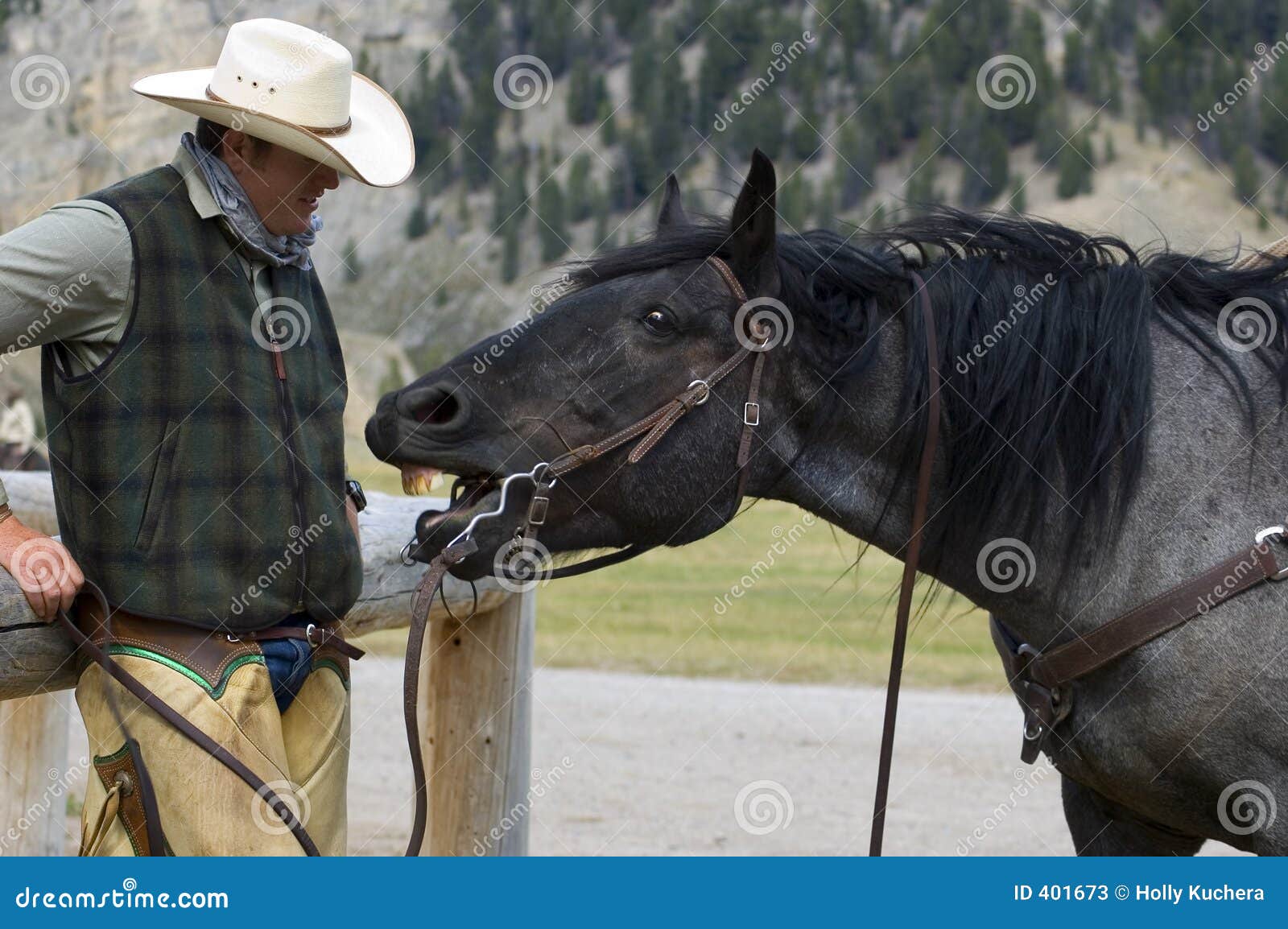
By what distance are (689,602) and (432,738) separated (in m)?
8.64

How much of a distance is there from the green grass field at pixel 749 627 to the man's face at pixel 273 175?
4.38 metres

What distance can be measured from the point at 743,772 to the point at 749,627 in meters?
4.69

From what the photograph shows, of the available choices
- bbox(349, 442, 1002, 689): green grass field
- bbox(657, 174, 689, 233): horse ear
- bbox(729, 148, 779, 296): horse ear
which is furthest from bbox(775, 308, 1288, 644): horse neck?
bbox(349, 442, 1002, 689): green grass field

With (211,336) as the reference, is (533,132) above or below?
above

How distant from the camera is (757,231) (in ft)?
8.49

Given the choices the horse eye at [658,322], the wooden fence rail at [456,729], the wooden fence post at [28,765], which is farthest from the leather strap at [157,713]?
the wooden fence post at [28,765]

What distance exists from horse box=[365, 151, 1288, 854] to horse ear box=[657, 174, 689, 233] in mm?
151

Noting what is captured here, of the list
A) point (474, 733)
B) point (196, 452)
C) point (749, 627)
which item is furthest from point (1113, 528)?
point (749, 627)

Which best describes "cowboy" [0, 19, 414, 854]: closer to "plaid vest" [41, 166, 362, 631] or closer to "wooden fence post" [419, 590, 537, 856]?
"plaid vest" [41, 166, 362, 631]

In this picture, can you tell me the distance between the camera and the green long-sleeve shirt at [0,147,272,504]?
6.94 ft

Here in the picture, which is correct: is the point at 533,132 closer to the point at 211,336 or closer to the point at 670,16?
the point at 670,16

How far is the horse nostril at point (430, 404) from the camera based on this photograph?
2.52 m

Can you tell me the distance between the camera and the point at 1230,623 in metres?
2.49
